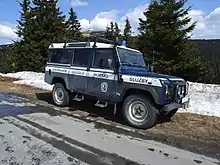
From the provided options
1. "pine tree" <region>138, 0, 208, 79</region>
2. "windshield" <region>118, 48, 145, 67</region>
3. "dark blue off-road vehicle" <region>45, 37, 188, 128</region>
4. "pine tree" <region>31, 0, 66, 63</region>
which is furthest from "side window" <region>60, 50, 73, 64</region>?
"pine tree" <region>31, 0, 66, 63</region>

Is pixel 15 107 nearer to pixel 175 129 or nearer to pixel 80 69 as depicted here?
pixel 80 69

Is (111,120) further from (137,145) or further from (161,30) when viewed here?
(161,30)

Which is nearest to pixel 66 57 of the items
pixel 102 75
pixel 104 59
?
pixel 104 59

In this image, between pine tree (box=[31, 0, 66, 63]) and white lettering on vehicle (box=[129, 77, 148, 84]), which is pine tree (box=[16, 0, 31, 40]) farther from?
white lettering on vehicle (box=[129, 77, 148, 84])

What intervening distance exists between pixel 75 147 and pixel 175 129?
10.5 feet

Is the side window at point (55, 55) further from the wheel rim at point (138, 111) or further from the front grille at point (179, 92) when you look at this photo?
the front grille at point (179, 92)

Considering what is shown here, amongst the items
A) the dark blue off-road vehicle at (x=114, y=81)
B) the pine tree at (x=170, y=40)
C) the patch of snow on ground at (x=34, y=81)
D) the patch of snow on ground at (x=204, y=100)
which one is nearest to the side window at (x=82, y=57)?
the dark blue off-road vehicle at (x=114, y=81)

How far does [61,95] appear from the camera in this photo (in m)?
10.5

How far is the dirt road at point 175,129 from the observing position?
634cm

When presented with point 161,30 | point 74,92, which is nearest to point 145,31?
point 161,30

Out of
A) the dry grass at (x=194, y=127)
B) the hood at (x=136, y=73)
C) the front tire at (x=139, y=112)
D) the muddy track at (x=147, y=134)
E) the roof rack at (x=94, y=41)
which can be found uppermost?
the roof rack at (x=94, y=41)

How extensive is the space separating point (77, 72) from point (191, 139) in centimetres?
448

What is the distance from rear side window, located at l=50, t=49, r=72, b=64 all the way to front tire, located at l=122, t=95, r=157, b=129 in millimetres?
3138

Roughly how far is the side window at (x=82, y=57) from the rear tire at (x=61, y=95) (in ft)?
3.86
